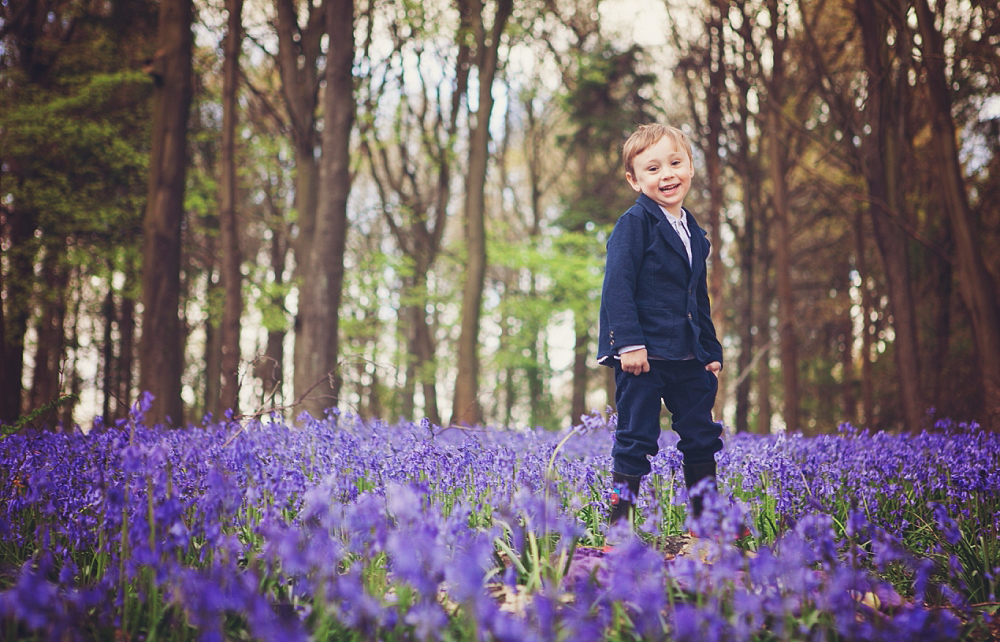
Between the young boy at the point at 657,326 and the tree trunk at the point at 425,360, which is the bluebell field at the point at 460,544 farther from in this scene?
the tree trunk at the point at 425,360

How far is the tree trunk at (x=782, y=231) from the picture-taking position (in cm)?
1039

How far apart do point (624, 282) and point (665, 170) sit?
0.69 metres

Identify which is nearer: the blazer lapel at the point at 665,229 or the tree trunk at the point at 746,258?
the blazer lapel at the point at 665,229

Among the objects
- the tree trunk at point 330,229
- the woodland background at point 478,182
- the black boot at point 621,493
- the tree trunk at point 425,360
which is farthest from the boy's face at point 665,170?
the tree trunk at point 425,360

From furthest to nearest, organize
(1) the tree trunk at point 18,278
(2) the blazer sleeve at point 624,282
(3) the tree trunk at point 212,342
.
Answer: (3) the tree trunk at point 212,342 → (1) the tree trunk at point 18,278 → (2) the blazer sleeve at point 624,282

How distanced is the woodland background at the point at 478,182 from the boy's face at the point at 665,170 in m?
2.75

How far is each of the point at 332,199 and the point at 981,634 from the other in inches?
305

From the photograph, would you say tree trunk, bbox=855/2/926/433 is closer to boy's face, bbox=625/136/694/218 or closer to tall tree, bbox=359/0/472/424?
boy's face, bbox=625/136/694/218

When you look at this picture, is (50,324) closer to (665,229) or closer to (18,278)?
(18,278)

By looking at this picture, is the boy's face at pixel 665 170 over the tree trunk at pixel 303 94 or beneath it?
beneath

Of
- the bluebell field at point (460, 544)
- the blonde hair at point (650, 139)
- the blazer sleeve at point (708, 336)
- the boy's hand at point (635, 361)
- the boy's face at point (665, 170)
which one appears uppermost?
the blonde hair at point (650, 139)

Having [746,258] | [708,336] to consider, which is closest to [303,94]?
[708,336]

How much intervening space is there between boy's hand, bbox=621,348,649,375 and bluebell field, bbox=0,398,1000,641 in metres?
0.52

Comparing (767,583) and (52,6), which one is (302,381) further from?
(52,6)
